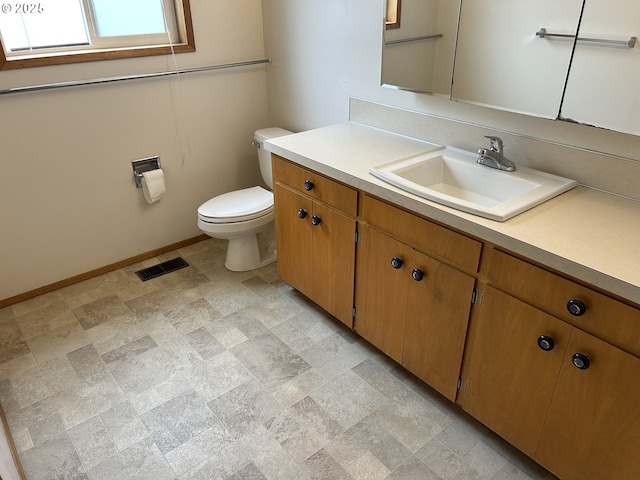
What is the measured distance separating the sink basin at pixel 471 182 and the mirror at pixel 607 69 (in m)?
0.24

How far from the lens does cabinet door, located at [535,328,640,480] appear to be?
1.28 m

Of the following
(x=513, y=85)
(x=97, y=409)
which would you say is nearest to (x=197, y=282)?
(x=97, y=409)

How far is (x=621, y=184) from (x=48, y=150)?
2.56 meters

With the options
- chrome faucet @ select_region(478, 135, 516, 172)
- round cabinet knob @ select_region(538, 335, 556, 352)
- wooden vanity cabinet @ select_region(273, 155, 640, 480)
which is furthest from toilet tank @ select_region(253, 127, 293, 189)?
round cabinet knob @ select_region(538, 335, 556, 352)

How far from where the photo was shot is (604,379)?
1317 millimetres

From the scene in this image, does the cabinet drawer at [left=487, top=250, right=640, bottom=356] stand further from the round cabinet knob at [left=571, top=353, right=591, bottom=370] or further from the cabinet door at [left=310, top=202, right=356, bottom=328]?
the cabinet door at [left=310, top=202, right=356, bottom=328]

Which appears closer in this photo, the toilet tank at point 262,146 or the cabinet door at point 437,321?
the cabinet door at point 437,321

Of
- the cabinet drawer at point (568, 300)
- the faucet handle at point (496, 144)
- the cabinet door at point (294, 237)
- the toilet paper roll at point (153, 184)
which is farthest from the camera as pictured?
the toilet paper roll at point (153, 184)

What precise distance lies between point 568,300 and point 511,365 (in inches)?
13.2

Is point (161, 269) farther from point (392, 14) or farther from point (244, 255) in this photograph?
point (392, 14)

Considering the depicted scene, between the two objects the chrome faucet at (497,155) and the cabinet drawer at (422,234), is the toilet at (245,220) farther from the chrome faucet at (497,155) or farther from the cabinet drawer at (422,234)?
the chrome faucet at (497,155)

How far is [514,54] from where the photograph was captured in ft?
5.94

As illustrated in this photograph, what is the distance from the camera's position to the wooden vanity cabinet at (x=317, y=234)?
6.59 ft

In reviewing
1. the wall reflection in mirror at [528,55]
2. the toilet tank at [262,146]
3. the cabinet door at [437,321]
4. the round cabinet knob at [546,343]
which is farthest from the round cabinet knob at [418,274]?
the toilet tank at [262,146]
